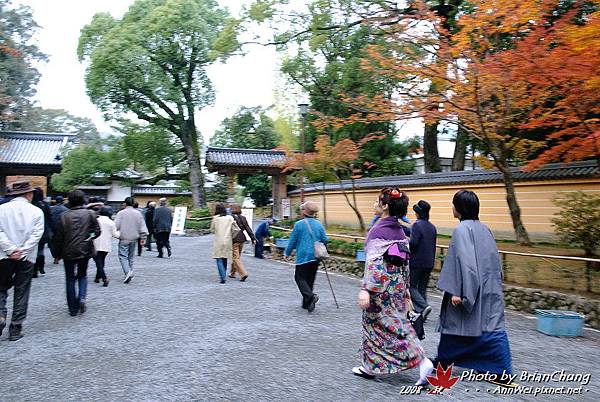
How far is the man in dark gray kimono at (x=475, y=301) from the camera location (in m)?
4.41

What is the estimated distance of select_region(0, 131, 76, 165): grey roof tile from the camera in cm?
2179

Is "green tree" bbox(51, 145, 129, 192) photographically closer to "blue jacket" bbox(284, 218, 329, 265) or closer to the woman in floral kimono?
"blue jacket" bbox(284, 218, 329, 265)

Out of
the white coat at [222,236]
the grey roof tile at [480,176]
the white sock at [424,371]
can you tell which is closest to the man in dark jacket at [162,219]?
the white coat at [222,236]

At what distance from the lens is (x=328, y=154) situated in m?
17.8

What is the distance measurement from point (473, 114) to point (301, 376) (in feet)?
27.2

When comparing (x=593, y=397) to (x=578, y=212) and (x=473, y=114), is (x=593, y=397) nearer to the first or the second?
(x=578, y=212)

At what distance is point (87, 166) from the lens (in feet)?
94.7

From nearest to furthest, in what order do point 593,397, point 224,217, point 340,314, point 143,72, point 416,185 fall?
point 593,397
point 340,314
point 224,217
point 416,185
point 143,72

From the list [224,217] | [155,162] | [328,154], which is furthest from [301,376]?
[155,162]

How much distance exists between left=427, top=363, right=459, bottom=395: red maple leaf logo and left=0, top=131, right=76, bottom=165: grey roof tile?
2116 centimetres

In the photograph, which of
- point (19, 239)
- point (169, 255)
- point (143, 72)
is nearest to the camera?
point (19, 239)

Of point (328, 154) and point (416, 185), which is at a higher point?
point (328, 154)

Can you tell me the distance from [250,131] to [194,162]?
734 cm

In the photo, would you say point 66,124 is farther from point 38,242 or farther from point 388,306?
point 388,306
